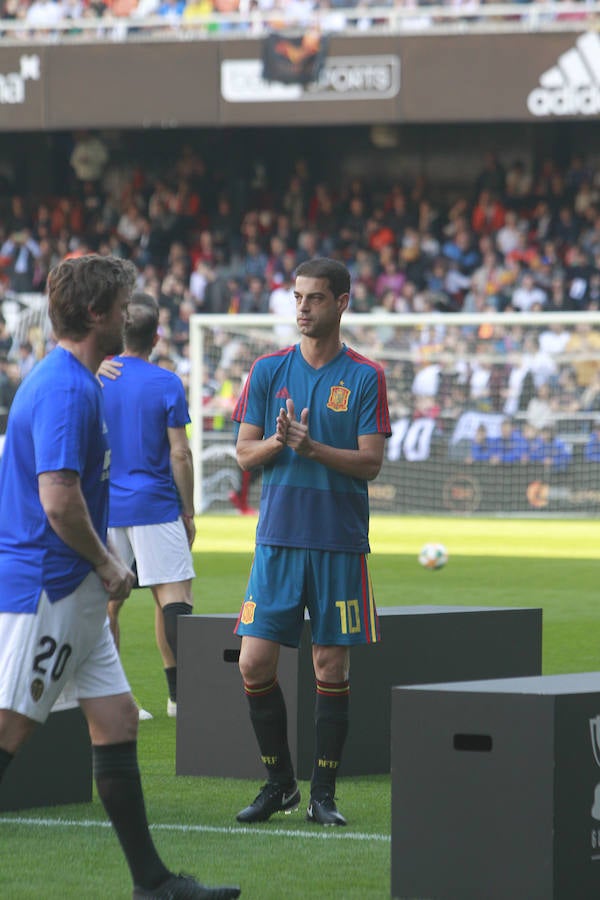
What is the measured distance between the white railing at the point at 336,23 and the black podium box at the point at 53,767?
20.1 metres

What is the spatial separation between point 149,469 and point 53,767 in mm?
2146

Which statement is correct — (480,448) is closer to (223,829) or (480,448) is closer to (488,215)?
(488,215)

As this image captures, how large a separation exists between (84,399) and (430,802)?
1508 mm

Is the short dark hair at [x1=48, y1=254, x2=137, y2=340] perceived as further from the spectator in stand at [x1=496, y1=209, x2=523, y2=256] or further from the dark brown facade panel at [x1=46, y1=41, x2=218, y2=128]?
the spectator in stand at [x1=496, y1=209, x2=523, y2=256]

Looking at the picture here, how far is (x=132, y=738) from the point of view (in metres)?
4.65

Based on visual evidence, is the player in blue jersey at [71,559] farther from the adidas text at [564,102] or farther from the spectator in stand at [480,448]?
the adidas text at [564,102]

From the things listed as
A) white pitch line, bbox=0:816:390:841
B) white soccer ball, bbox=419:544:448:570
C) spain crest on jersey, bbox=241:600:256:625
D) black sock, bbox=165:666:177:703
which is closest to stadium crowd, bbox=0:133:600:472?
white soccer ball, bbox=419:544:448:570

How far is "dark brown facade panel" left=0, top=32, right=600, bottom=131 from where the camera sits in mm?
25094

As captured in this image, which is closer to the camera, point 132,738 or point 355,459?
point 132,738

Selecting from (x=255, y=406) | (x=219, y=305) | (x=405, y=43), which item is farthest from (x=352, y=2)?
(x=255, y=406)

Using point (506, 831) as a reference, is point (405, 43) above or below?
above

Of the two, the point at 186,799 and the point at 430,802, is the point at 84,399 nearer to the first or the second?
the point at 430,802

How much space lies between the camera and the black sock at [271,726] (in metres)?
6.12

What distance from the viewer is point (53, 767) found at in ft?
20.7
